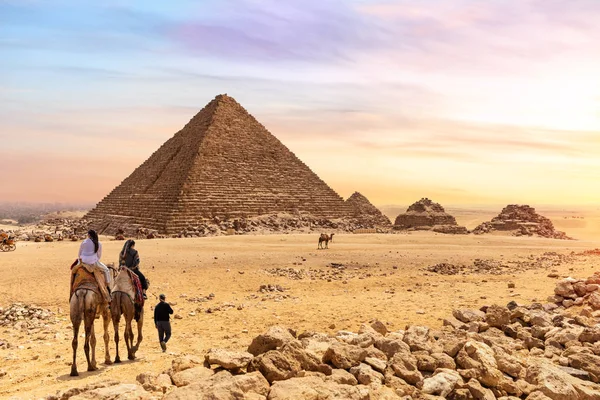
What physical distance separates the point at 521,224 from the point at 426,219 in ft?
35.6

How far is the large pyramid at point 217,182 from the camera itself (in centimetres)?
4725

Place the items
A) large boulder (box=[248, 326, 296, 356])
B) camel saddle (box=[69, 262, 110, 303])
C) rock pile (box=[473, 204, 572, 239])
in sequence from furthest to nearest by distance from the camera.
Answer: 1. rock pile (box=[473, 204, 572, 239])
2. camel saddle (box=[69, 262, 110, 303])
3. large boulder (box=[248, 326, 296, 356])

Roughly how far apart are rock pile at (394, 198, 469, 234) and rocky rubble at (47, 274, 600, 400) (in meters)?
49.8

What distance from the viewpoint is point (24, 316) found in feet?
32.4

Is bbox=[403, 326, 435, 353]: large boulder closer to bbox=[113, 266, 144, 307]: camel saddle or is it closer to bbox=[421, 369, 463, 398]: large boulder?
bbox=[421, 369, 463, 398]: large boulder

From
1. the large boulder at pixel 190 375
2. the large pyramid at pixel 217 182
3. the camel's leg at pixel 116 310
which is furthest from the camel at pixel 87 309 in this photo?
the large pyramid at pixel 217 182

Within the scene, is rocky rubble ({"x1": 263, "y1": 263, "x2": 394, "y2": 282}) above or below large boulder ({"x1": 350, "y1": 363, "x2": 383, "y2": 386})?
below

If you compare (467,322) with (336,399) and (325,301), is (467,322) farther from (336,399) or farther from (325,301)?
(336,399)

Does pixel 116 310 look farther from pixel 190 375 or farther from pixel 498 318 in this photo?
pixel 498 318

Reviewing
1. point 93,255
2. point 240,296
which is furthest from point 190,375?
point 240,296

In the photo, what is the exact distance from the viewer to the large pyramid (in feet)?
155

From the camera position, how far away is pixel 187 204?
4550cm

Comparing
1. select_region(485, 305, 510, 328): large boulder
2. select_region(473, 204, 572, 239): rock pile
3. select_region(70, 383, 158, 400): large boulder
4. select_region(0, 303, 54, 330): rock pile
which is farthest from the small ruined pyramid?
select_region(70, 383, 158, 400): large boulder

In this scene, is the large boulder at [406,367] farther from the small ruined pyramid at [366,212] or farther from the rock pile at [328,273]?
the small ruined pyramid at [366,212]
